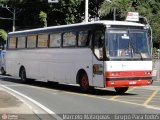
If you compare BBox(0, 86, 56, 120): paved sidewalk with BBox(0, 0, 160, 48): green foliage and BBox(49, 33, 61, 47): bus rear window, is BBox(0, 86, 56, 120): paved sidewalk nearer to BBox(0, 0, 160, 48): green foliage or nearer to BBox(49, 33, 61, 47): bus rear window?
BBox(49, 33, 61, 47): bus rear window

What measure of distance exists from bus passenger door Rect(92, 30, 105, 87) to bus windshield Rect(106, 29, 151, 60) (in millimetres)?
389

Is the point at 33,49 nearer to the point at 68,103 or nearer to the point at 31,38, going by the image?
the point at 31,38

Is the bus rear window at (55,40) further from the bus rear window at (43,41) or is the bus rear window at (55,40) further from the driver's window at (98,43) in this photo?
the driver's window at (98,43)

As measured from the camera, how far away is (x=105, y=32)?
20234 mm

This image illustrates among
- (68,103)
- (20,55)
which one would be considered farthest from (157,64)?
(68,103)

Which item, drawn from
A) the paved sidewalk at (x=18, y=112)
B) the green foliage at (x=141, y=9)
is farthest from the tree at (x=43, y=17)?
the paved sidewalk at (x=18, y=112)

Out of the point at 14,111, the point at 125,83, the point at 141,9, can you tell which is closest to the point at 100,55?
the point at 125,83

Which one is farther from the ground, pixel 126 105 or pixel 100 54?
pixel 100 54

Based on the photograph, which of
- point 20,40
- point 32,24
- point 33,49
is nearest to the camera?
point 33,49

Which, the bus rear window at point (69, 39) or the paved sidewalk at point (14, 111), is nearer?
the paved sidewalk at point (14, 111)

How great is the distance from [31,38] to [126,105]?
12.7 m

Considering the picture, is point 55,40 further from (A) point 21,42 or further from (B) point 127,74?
(B) point 127,74

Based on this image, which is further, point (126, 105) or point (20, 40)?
point (20, 40)

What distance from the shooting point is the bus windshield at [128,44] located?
20.2 m
